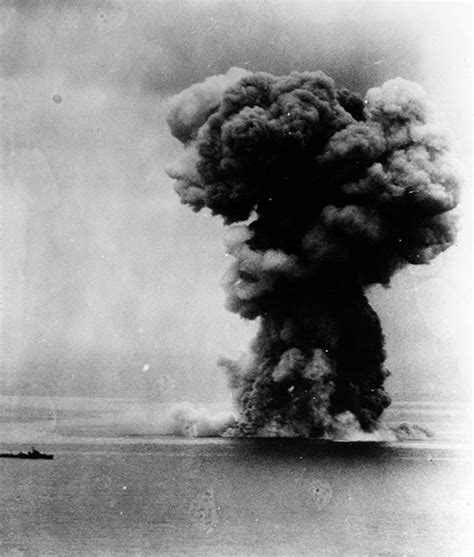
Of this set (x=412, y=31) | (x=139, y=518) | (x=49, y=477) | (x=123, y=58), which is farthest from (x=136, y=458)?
(x=412, y=31)

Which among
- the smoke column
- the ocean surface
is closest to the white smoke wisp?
the ocean surface

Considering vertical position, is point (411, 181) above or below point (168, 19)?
below

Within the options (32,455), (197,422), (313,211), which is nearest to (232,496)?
(32,455)

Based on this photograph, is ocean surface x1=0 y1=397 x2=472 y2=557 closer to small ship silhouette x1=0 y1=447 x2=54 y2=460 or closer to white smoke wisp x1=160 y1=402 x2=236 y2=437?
small ship silhouette x1=0 y1=447 x2=54 y2=460

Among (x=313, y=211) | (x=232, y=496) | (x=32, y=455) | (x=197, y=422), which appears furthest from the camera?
(x=197, y=422)

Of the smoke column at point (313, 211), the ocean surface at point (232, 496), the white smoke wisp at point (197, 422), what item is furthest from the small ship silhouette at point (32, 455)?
the white smoke wisp at point (197, 422)

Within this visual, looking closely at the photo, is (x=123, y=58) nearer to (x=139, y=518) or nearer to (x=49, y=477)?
(x=139, y=518)

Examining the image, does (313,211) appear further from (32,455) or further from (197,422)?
(32,455)
